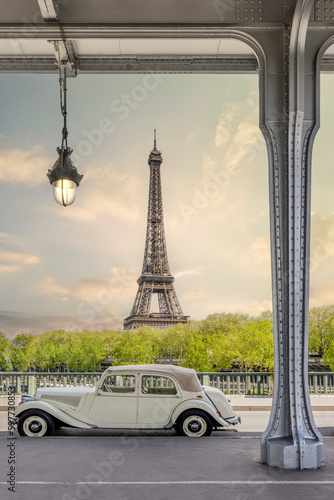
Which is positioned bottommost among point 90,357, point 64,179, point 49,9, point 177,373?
point 90,357

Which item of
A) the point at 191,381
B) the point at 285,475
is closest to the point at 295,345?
the point at 285,475

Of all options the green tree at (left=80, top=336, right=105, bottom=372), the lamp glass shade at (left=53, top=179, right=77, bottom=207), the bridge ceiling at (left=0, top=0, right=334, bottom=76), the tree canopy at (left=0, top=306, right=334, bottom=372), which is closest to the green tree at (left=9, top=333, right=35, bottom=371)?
the tree canopy at (left=0, top=306, right=334, bottom=372)

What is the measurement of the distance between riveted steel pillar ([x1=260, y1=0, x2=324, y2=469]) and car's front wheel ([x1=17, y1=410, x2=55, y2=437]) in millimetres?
4079

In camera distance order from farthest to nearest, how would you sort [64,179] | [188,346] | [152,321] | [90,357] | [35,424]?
1. [152,321]
2. [90,357]
3. [188,346]
4. [35,424]
5. [64,179]

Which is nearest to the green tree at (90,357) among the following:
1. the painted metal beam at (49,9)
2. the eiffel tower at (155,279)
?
the eiffel tower at (155,279)

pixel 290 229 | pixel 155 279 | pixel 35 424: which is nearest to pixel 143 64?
pixel 290 229

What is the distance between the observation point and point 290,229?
6180mm

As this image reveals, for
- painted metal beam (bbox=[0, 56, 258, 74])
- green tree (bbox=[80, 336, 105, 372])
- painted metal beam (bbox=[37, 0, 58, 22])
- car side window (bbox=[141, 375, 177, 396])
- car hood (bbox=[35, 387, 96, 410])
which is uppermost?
painted metal beam (bbox=[0, 56, 258, 74])

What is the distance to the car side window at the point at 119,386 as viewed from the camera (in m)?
9.03

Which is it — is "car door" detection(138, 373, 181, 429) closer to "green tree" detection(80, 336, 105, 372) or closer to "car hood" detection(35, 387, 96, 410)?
"car hood" detection(35, 387, 96, 410)

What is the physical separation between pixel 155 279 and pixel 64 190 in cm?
5182

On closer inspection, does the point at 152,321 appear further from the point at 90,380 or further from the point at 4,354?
the point at 90,380

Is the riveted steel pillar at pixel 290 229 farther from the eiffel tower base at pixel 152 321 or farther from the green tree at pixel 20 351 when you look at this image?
the eiffel tower base at pixel 152 321

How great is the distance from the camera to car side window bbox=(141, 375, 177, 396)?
902 centimetres
